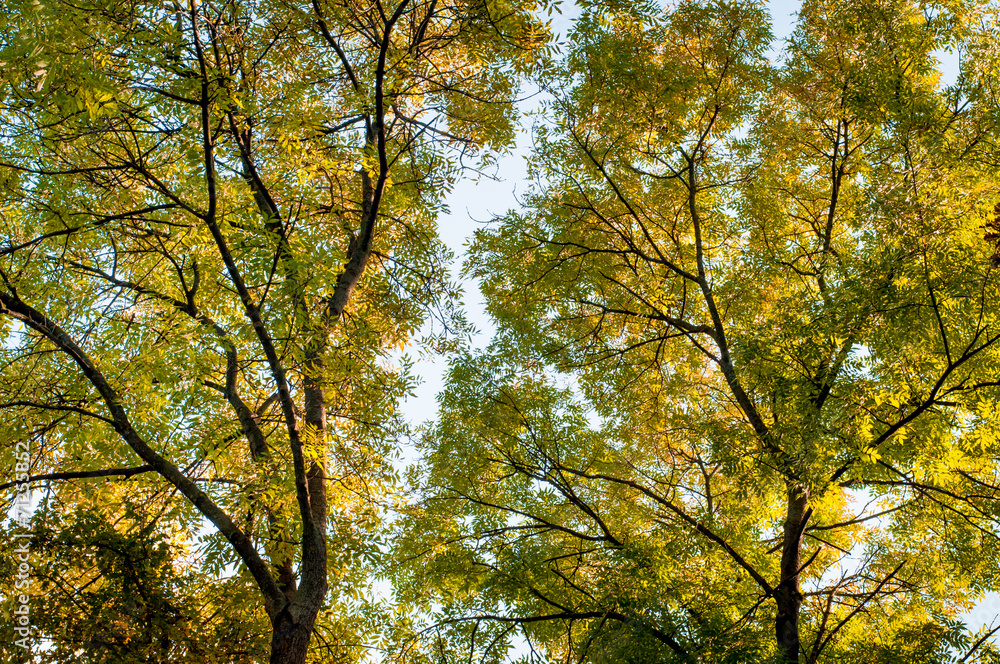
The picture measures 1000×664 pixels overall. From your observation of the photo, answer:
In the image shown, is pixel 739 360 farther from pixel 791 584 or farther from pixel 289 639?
pixel 289 639

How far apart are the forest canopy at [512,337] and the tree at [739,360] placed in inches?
1.8

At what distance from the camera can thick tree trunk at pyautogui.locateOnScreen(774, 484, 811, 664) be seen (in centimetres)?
632

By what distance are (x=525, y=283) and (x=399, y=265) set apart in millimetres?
1713

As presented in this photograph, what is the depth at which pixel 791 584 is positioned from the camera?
670 cm

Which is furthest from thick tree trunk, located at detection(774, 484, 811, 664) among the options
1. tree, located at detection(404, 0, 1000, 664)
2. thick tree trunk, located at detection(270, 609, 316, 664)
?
thick tree trunk, located at detection(270, 609, 316, 664)

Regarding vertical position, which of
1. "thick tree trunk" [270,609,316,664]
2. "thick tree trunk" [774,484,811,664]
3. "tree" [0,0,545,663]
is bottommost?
"thick tree trunk" [270,609,316,664]

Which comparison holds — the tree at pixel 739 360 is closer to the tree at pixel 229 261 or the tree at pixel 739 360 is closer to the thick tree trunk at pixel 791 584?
the thick tree trunk at pixel 791 584

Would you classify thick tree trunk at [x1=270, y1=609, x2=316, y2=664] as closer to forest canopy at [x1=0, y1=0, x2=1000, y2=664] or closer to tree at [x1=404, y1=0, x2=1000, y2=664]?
forest canopy at [x1=0, y1=0, x2=1000, y2=664]

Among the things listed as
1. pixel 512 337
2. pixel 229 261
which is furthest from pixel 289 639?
pixel 512 337

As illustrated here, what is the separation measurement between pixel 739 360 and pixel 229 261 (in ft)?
13.5

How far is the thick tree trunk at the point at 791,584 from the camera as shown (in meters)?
6.32

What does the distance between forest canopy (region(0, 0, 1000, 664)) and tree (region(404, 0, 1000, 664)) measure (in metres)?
0.05

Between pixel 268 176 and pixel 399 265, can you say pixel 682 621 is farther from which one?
pixel 268 176

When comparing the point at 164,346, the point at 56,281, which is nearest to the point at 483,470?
the point at 164,346
